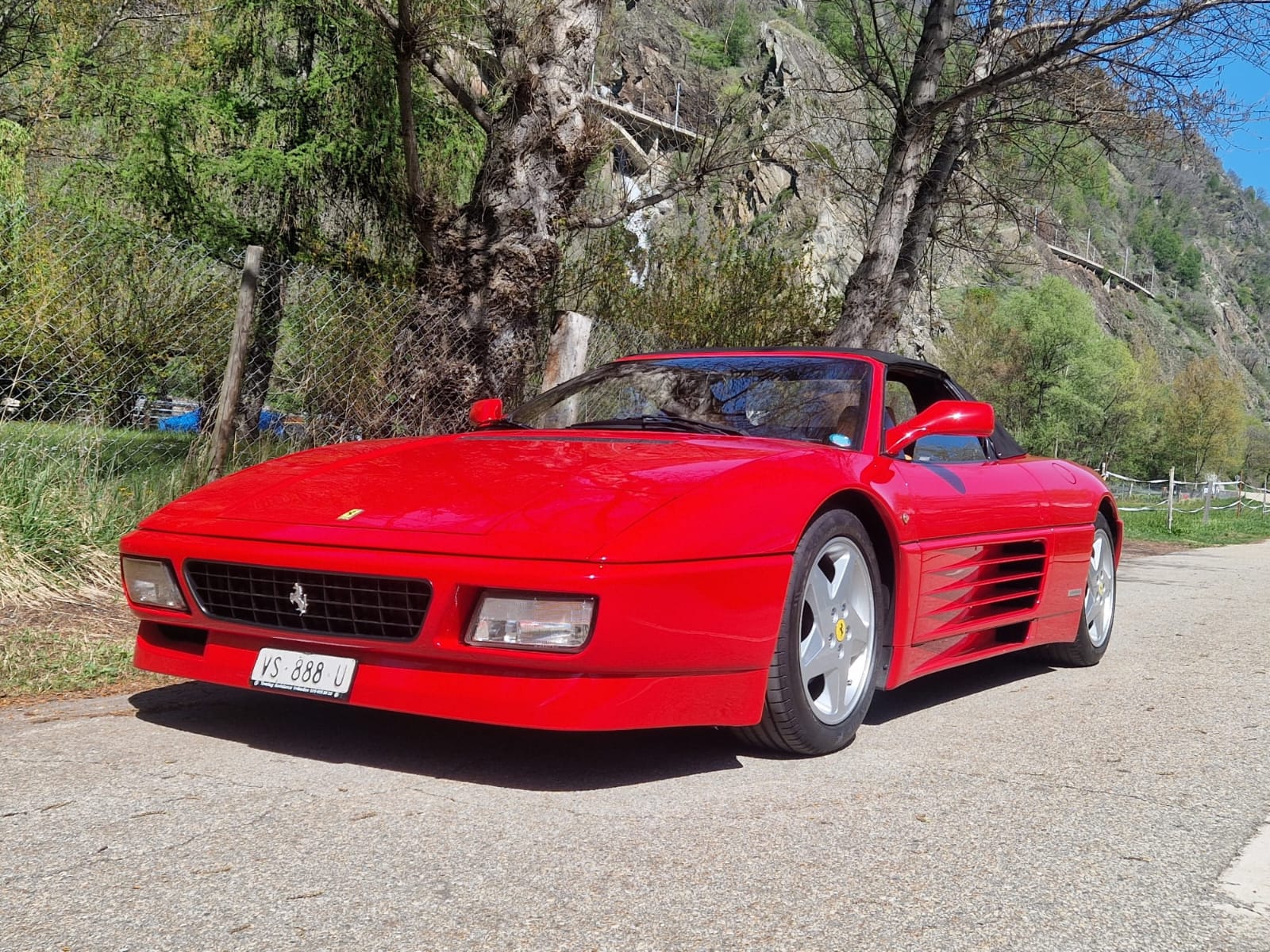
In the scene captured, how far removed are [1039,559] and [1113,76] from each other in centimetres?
763

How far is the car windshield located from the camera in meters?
4.09

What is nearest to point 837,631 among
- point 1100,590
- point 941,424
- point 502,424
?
point 941,424

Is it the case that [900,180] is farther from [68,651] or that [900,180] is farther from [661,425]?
[68,651]

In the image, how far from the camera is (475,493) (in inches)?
128

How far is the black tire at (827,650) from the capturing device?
3275mm

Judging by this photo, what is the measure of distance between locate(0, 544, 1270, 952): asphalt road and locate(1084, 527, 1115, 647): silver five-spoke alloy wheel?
4.16 ft

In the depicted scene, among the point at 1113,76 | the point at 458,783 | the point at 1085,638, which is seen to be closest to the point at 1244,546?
the point at 1113,76

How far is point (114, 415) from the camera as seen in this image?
19.6ft

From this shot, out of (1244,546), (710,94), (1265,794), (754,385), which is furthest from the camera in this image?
→ (1244,546)

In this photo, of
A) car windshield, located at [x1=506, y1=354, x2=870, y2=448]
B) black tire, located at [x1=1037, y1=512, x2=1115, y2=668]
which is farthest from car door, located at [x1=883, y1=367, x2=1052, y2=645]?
black tire, located at [x1=1037, y1=512, x2=1115, y2=668]

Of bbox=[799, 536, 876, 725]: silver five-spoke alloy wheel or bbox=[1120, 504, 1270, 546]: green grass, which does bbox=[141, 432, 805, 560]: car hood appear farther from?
bbox=[1120, 504, 1270, 546]: green grass

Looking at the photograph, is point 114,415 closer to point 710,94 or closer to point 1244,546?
point 710,94

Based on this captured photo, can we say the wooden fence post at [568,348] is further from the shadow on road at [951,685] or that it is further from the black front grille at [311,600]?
the black front grille at [311,600]

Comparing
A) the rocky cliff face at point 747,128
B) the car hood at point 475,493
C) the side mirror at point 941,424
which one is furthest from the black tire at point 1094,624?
the rocky cliff face at point 747,128
